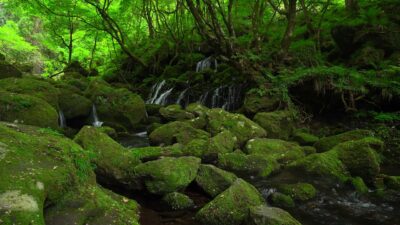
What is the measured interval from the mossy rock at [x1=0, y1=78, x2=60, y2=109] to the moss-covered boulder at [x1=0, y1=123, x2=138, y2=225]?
6.61m

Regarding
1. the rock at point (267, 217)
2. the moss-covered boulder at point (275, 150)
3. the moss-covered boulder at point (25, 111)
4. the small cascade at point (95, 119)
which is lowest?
the small cascade at point (95, 119)

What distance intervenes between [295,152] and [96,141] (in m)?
5.07

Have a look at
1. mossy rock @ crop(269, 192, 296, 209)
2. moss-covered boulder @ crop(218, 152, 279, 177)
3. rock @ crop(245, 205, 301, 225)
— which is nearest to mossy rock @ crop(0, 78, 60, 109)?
moss-covered boulder @ crop(218, 152, 279, 177)

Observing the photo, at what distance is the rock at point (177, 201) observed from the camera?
627 cm

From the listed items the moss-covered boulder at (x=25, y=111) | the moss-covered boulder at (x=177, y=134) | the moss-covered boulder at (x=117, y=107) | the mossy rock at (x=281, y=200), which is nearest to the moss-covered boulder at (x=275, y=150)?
the moss-covered boulder at (x=177, y=134)

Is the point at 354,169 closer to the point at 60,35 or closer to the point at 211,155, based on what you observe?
the point at 211,155

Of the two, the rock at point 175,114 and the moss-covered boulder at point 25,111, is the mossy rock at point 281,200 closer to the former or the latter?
the moss-covered boulder at point 25,111

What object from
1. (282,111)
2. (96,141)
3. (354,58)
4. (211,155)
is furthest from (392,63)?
(96,141)

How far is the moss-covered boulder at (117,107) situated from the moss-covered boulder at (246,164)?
6.64 m

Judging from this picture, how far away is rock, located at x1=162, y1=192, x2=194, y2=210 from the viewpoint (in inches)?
247

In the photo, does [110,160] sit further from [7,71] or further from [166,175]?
[7,71]

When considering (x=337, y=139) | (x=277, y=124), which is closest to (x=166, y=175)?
(x=337, y=139)

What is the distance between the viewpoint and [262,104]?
44.7ft

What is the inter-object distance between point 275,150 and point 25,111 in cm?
691
